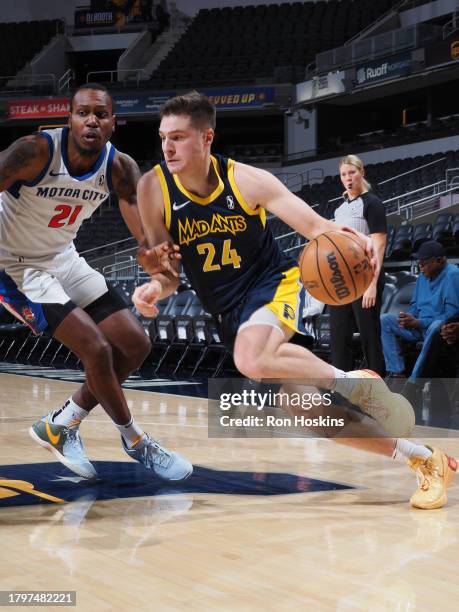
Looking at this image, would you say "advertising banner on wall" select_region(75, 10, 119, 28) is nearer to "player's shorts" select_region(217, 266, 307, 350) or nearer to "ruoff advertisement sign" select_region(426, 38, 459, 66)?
"ruoff advertisement sign" select_region(426, 38, 459, 66)

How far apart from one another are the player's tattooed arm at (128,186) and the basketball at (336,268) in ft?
2.93

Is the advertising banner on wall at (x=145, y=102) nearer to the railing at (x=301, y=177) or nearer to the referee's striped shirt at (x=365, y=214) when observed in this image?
the railing at (x=301, y=177)

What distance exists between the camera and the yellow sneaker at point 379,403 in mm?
3092

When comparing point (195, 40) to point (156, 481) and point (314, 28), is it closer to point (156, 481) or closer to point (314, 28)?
point (314, 28)

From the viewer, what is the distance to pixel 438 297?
570 cm

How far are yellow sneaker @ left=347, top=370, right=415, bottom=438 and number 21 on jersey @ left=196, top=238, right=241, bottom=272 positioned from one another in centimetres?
62

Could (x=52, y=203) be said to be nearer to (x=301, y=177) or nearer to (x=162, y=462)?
(x=162, y=462)

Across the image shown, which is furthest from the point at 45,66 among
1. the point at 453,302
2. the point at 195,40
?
the point at 453,302

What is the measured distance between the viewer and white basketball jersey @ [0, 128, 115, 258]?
3336 millimetres

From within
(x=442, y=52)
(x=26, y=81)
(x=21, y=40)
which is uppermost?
(x=21, y=40)

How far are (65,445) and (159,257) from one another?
3.38 feet

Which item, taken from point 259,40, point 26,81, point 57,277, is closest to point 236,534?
point 57,277

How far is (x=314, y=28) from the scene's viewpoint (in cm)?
2278

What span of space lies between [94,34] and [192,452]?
24.0m
